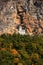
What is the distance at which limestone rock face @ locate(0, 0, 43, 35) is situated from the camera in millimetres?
24047

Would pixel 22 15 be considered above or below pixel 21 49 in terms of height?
above

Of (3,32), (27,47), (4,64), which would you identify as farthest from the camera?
(3,32)

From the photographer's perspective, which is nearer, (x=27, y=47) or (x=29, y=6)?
(x=27, y=47)

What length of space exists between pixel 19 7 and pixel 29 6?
22.8 inches

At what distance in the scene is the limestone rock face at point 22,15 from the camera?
2405 cm

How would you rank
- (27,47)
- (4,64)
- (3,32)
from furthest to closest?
(3,32) → (27,47) → (4,64)

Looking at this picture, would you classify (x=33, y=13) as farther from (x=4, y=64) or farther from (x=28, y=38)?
(x=4, y=64)

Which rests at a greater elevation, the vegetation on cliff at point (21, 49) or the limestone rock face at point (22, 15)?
the limestone rock face at point (22, 15)

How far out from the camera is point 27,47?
2216 centimetres

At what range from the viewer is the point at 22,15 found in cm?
2466

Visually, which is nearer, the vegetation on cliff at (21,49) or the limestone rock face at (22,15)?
the vegetation on cliff at (21,49)

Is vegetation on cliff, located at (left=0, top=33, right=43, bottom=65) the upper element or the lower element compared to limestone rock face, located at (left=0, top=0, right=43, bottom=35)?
lower

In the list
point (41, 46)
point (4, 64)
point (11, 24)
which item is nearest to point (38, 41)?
point (41, 46)

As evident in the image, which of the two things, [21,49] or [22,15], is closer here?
[21,49]
